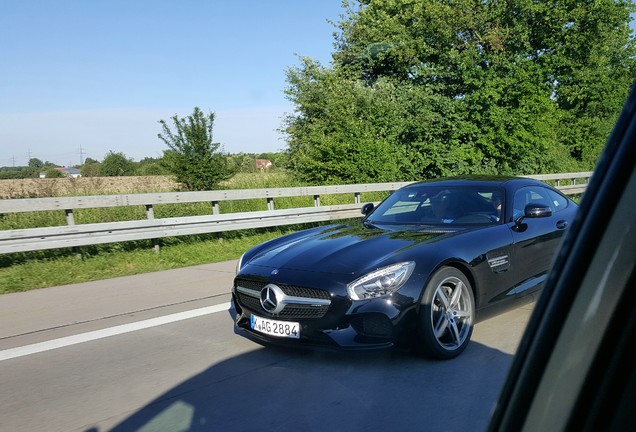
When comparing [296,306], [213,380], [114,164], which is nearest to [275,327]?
[296,306]

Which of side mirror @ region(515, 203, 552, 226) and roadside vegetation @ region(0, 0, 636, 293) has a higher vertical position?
roadside vegetation @ region(0, 0, 636, 293)

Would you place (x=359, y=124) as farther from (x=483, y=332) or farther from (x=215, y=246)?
(x=483, y=332)

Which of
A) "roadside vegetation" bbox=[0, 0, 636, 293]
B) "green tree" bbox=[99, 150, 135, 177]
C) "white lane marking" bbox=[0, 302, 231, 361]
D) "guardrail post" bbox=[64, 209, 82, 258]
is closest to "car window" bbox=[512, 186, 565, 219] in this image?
"white lane marking" bbox=[0, 302, 231, 361]

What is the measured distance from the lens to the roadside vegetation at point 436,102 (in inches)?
797

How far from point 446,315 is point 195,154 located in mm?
19426

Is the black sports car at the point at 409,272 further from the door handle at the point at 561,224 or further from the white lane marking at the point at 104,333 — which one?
the white lane marking at the point at 104,333

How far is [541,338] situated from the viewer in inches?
40.1

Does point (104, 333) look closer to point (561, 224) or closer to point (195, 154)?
point (561, 224)

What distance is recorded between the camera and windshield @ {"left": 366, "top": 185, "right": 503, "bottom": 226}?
18.5 feet

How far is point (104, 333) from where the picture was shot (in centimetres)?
595

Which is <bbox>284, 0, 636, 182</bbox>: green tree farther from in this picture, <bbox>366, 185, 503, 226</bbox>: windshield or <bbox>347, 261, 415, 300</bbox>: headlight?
<bbox>347, 261, 415, 300</bbox>: headlight

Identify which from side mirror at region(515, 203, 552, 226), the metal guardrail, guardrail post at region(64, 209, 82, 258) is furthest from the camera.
Result: guardrail post at region(64, 209, 82, 258)

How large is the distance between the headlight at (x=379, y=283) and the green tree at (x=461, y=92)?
606 inches

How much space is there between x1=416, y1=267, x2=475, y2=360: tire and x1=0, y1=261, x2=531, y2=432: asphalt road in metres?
0.14
